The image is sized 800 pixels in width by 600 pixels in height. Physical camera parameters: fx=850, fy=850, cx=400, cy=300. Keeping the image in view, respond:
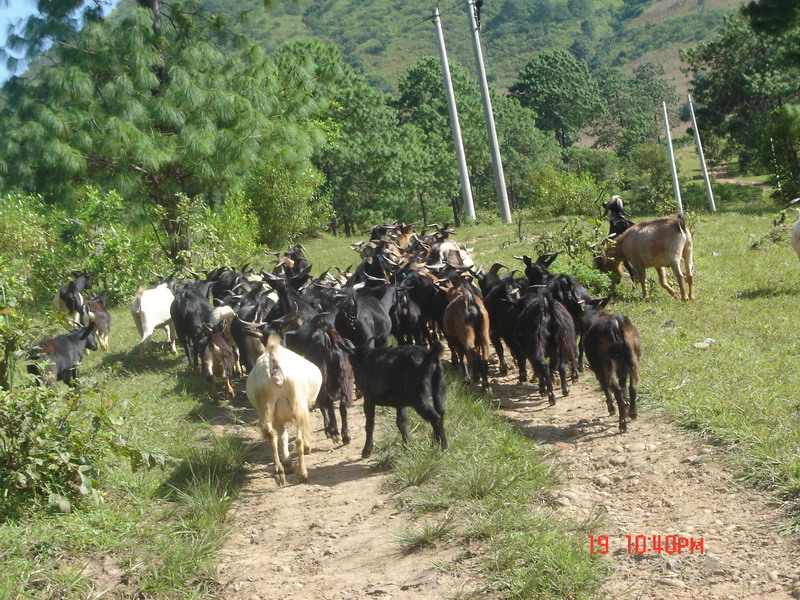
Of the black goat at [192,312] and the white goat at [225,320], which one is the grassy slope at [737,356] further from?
the black goat at [192,312]

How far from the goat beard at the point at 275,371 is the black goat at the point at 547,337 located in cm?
288

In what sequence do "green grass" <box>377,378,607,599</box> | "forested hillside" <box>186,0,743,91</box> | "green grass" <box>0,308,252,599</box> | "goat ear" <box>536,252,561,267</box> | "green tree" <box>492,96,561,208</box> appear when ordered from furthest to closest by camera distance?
"forested hillside" <box>186,0,743,91</box> < "green tree" <box>492,96,561,208</box> < "goat ear" <box>536,252,561,267</box> < "green grass" <box>0,308,252,599</box> < "green grass" <box>377,378,607,599</box>

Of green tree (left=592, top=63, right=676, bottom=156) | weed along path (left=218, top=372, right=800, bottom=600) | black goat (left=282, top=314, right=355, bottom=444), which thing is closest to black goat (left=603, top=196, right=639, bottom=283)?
A: weed along path (left=218, top=372, right=800, bottom=600)

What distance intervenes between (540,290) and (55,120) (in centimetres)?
1106

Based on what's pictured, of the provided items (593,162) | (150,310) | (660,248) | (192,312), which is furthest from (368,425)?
(593,162)

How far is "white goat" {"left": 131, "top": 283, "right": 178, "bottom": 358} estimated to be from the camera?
12.5m

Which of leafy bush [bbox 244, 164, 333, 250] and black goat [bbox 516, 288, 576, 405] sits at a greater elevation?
leafy bush [bbox 244, 164, 333, 250]

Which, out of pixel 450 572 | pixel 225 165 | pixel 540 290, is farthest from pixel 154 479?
pixel 225 165

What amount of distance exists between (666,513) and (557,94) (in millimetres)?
56238

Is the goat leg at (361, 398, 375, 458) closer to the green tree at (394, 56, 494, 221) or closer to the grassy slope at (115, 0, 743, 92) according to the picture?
the green tree at (394, 56, 494, 221)

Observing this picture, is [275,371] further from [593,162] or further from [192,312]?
Result: [593,162]

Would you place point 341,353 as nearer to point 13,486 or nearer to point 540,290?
point 540,290

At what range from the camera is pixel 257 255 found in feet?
73.4

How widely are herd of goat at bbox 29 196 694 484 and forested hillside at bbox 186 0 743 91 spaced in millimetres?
89260
